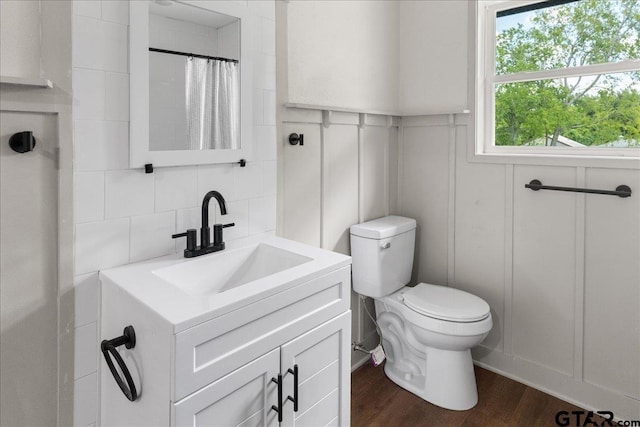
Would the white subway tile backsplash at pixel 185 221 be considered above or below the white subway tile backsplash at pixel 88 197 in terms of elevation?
below

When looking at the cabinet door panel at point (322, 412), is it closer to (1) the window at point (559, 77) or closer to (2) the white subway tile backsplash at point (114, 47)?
(2) the white subway tile backsplash at point (114, 47)

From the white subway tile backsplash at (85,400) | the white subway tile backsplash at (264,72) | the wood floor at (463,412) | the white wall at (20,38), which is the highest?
the white subway tile backsplash at (264,72)

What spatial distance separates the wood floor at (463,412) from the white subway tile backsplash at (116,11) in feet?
6.09

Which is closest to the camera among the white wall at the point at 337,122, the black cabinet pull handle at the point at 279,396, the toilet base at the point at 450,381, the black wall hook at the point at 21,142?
the black wall hook at the point at 21,142

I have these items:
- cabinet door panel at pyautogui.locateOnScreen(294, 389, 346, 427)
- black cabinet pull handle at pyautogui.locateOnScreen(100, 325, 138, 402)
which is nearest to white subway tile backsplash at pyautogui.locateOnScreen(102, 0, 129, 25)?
black cabinet pull handle at pyautogui.locateOnScreen(100, 325, 138, 402)

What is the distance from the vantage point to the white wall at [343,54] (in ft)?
5.86

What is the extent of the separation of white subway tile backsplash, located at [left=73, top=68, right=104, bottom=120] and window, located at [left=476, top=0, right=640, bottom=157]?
6.11 ft

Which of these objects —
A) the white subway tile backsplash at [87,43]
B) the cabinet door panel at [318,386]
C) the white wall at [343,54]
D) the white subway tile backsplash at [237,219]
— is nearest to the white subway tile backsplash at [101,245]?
the white subway tile backsplash at [237,219]

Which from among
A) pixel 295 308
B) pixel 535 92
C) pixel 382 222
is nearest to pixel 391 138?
pixel 382 222

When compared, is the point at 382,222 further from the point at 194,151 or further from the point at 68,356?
the point at 68,356

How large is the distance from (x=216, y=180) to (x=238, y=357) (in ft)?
2.34

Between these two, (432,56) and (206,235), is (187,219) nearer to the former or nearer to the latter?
(206,235)

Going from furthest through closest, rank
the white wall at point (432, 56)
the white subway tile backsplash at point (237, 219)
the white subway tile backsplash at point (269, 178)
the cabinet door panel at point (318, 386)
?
the white wall at point (432, 56), the white subway tile backsplash at point (269, 178), the white subway tile backsplash at point (237, 219), the cabinet door panel at point (318, 386)

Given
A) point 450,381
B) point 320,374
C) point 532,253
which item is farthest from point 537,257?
point 320,374
